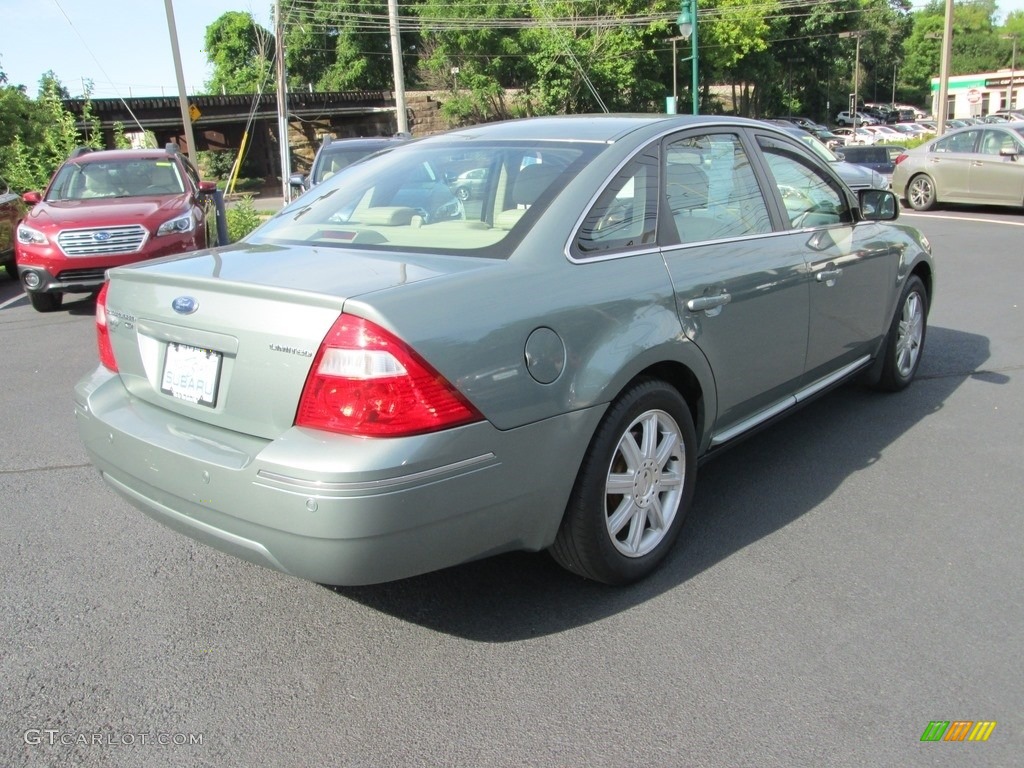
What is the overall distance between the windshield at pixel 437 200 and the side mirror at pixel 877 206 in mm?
2127

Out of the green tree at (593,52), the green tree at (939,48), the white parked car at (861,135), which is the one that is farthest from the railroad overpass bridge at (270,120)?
the green tree at (939,48)

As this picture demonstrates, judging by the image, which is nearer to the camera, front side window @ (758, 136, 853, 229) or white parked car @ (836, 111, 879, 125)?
front side window @ (758, 136, 853, 229)

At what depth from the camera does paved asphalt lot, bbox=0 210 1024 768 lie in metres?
2.55

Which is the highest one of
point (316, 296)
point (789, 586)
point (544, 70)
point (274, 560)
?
point (544, 70)

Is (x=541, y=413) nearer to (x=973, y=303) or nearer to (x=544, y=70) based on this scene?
(x=973, y=303)

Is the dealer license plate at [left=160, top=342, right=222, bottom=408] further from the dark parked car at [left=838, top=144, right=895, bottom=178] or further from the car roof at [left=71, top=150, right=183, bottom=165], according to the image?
the dark parked car at [left=838, top=144, right=895, bottom=178]

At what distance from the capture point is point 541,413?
2809mm

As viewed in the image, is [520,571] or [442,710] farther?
[520,571]

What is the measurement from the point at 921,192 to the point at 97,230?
45.7ft

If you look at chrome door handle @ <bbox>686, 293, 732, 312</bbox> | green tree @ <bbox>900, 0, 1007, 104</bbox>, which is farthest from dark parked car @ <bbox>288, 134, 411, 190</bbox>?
green tree @ <bbox>900, 0, 1007, 104</bbox>

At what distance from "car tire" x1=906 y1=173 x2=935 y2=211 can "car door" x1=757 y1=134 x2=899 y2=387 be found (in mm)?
12919

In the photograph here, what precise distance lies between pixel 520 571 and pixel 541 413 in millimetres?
957

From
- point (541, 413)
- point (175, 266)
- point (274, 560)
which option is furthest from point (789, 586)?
point (175, 266)

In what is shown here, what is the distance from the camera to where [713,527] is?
12.7ft
